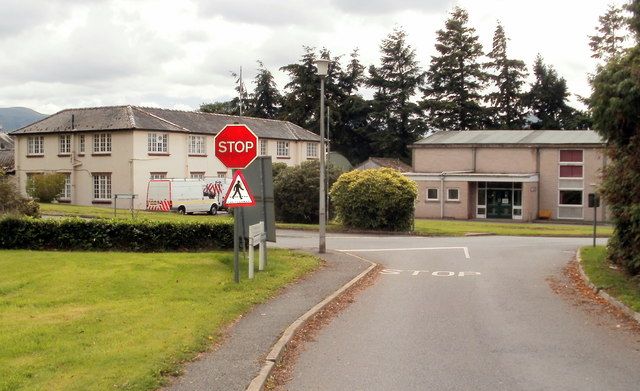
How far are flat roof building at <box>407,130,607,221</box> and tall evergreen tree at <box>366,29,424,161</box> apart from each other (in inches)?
924

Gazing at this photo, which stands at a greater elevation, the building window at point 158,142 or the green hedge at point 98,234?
the building window at point 158,142

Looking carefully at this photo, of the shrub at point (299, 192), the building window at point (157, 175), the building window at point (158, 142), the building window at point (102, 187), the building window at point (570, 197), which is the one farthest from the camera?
the building window at point (570, 197)

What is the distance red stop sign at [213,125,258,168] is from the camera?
543 inches

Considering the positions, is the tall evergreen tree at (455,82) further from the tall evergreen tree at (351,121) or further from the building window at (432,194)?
the building window at (432,194)

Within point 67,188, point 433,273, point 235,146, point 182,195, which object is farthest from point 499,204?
point 235,146

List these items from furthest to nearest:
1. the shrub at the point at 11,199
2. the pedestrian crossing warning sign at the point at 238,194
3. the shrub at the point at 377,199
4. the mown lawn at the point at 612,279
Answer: the shrub at the point at 377,199
the shrub at the point at 11,199
the pedestrian crossing warning sign at the point at 238,194
the mown lawn at the point at 612,279

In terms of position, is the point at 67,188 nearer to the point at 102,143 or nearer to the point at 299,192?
the point at 102,143

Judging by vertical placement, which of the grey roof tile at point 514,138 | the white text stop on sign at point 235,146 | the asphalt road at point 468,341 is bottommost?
the asphalt road at point 468,341

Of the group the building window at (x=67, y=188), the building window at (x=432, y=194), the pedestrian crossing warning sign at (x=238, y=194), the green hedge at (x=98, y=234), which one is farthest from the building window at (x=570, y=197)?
the pedestrian crossing warning sign at (x=238, y=194)

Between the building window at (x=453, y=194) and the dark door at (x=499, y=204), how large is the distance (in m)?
2.54

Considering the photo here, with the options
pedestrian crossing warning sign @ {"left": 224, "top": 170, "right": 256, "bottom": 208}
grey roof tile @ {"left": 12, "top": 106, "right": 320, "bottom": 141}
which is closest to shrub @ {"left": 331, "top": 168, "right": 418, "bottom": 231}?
grey roof tile @ {"left": 12, "top": 106, "right": 320, "bottom": 141}

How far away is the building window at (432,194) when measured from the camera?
54656 millimetres

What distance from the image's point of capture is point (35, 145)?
183ft

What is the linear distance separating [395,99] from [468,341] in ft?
Result: 238
